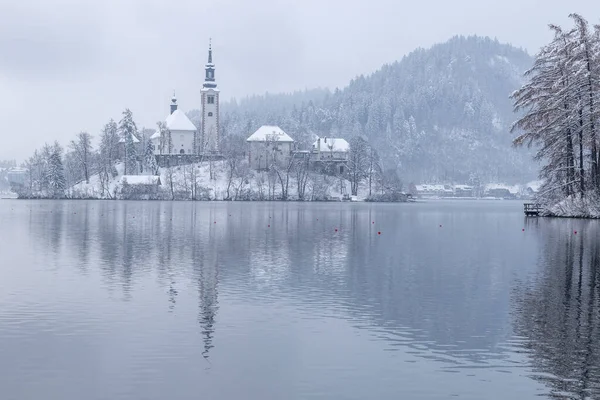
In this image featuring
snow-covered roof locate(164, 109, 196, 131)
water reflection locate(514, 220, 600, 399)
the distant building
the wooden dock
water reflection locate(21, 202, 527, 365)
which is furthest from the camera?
snow-covered roof locate(164, 109, 196, 131)

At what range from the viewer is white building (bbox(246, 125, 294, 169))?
178 m

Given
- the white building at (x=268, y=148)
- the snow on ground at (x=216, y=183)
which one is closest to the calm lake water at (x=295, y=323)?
the snow on ground at (x=216, y=183)

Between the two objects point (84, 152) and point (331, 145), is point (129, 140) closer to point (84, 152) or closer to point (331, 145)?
point (84, 152)

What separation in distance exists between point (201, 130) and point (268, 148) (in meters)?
19.7

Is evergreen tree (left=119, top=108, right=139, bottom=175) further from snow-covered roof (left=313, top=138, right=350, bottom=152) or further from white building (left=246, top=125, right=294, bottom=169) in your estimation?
snow-covered roof (left=313, top=138, right=350, bottom=152)

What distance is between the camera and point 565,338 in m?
20.1

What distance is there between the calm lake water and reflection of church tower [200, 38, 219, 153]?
459ft

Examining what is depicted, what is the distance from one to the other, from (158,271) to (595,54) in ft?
201

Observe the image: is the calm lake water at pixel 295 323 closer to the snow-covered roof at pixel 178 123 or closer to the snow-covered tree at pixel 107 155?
the snow-covered tree at pixel 107 155

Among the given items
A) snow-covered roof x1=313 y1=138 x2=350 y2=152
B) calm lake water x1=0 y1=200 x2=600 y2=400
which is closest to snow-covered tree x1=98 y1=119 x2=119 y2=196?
snow-covered roof x1=313 y1=138 x2=350 y2=152

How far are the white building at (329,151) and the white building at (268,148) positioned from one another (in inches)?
278

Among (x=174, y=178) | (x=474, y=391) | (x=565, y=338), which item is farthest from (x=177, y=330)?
(x=174, y=178)

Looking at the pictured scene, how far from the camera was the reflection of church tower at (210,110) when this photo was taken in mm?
182125

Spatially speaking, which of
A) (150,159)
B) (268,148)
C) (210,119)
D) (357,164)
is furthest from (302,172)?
(150,159)
